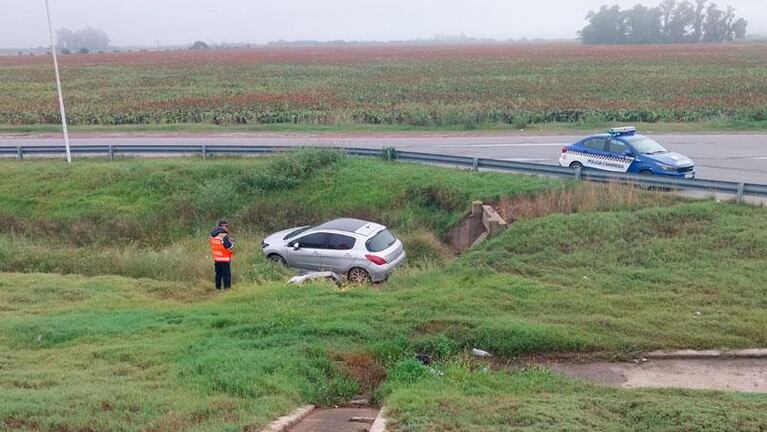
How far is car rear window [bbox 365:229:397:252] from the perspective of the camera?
52.4ft

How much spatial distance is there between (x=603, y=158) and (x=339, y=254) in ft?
27.9

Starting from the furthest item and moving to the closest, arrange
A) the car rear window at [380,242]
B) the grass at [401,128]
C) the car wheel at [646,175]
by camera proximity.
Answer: the grass at [401,128]
the car wheel at [646,175]
the car rear window at [380,242]

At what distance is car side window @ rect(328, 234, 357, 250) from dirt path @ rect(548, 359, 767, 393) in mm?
6519

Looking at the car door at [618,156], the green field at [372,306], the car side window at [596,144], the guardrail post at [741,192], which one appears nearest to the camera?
the green field at [372,306]

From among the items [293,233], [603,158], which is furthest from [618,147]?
[293,233]

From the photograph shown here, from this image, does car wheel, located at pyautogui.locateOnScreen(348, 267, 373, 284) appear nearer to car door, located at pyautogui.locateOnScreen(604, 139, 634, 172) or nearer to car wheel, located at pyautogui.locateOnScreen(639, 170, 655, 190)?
car wheel, located at pyautogui.locateOnScreen(639, 170, 655, 190)

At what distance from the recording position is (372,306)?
1244 centimetres

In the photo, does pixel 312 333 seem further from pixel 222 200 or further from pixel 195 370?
pixel 222 200

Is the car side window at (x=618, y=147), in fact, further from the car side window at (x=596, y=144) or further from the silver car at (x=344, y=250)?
the silver car at (x=344, y=250)

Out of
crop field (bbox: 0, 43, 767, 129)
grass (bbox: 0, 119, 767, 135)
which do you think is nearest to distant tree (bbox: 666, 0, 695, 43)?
crop field (bbox: 0, 43, 767, 129)

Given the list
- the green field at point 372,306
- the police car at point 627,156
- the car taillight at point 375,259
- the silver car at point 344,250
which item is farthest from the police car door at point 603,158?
the car taillight at point 375,259

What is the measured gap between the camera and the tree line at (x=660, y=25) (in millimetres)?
150250

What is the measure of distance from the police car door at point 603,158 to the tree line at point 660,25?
140m

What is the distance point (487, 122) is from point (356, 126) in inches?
243
